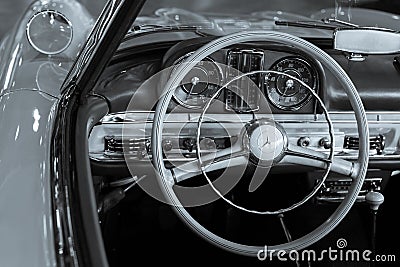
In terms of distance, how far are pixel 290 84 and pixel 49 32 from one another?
55 cm

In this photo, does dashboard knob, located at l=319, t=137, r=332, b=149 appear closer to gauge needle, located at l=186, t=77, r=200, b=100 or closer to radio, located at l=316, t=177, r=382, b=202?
radio, located at l=316, t=177, r=382, b=202

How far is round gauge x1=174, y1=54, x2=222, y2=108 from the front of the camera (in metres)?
1.51

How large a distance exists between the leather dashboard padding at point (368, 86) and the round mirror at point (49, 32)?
629 millimetres

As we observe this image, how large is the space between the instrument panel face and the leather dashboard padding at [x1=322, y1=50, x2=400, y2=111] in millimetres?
60

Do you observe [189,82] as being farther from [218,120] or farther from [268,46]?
[268,46]

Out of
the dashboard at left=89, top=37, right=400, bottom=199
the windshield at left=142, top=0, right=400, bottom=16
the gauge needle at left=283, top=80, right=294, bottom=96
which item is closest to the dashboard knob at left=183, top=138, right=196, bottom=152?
the dashboard at left=89, top=37, right=400, bottom=199

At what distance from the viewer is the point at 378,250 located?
6.19ft

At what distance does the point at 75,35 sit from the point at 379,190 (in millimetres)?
938

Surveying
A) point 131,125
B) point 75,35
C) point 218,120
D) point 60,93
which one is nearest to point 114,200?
point 131,125

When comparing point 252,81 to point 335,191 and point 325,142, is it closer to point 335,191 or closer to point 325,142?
point 325,142

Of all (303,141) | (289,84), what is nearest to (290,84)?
(289,84)

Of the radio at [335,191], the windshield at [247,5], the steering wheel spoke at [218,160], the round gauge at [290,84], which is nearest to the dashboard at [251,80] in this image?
the round gauge at [290,84]

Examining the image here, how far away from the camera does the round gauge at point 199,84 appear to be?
1.51 metres

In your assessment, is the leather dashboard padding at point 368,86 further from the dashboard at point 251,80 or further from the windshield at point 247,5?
the windshield at point 247,5
